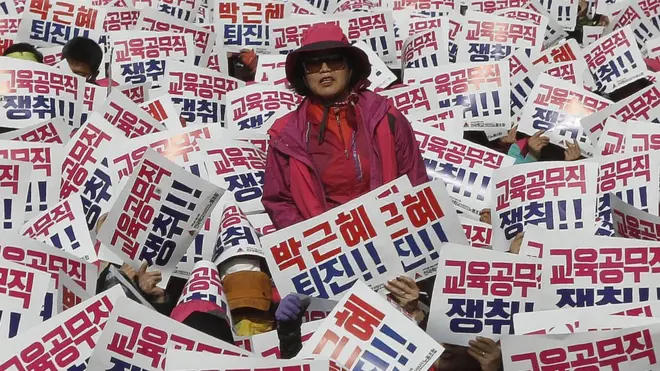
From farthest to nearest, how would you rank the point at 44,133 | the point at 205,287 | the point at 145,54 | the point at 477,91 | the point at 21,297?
the point at 145,54, the point at 477,91, the point at 44,133, the point at 205,287, the point at 21,297

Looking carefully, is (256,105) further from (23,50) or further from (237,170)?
(23,50)

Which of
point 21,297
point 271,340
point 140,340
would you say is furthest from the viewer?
point 271,340

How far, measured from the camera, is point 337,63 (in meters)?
6.14

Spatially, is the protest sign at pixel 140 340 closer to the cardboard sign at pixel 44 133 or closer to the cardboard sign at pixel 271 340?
the cardboard sign at pixel 271 340

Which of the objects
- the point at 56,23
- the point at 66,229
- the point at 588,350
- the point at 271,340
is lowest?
the point at 271,340

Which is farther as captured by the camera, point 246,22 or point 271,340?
point 246,22

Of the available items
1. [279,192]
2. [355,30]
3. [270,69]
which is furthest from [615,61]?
[279,192]

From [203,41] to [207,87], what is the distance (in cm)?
145

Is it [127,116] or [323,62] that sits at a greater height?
[323,62]

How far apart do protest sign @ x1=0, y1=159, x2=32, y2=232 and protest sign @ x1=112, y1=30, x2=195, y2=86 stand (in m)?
3.34

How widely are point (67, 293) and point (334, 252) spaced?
1380mm

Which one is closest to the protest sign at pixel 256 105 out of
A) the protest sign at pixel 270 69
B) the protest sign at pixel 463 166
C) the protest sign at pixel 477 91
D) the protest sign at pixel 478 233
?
the protest sign at pixel 270 69

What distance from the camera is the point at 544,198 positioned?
628 cm

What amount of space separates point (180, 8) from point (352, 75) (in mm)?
5902
